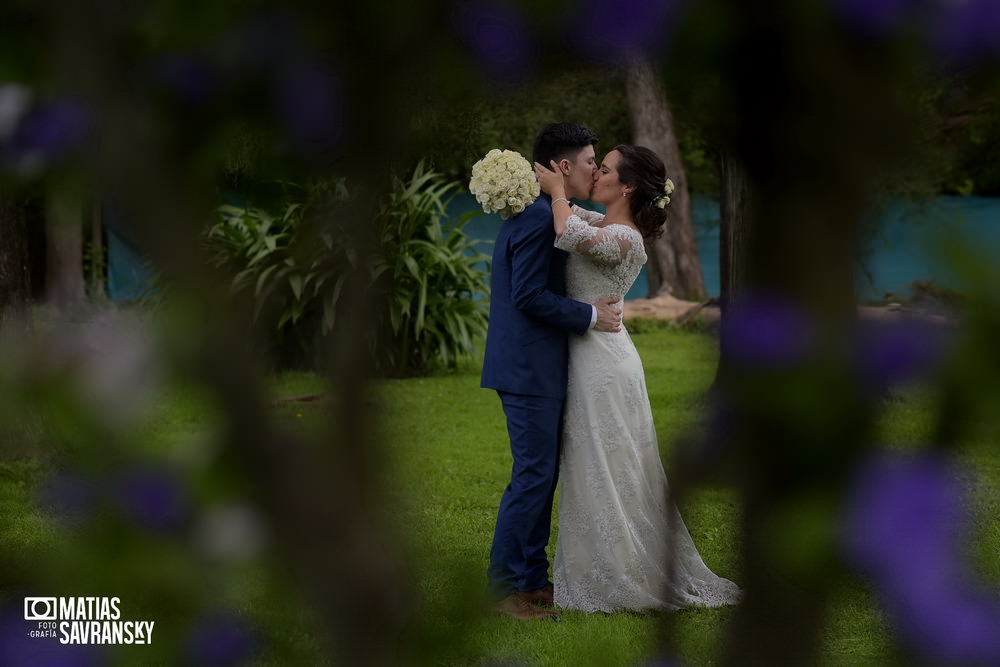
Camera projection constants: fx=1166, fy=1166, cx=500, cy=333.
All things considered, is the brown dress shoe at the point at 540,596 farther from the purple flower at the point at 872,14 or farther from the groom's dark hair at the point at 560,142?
the purple flower at the point at 872,14

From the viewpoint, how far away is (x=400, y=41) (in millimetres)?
698

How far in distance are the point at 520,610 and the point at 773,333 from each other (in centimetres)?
398

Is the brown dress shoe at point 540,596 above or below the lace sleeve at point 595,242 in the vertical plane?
below

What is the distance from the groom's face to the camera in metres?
4.51

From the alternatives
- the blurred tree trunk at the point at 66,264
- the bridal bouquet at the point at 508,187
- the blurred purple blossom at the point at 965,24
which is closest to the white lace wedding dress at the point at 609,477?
the bridal bouquet at the point at 508,187

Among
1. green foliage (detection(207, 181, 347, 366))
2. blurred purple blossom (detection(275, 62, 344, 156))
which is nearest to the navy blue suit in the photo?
blurred purple blossom (detection(275, 62, 344, 156))

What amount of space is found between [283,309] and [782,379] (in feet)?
33.0

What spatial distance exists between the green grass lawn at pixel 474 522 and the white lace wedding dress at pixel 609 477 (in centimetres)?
16

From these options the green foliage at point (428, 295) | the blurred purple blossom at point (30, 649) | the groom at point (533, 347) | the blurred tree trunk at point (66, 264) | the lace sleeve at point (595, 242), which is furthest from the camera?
the blurred tree trunk at point (66, 264)

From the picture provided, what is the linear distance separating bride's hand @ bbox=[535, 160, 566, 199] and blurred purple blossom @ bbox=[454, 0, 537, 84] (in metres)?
3.66

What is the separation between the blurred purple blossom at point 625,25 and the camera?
2.33 feet

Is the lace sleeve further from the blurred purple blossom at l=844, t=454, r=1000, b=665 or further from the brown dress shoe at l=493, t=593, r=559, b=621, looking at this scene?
the blurred purple blossom at l=844, t=454, r=1000, b=665

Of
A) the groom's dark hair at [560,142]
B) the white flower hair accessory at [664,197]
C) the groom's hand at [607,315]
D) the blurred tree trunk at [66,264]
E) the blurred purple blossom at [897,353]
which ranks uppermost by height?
the blurred tree trunk at [66,264]

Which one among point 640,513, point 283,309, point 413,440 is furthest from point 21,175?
point 283,309
